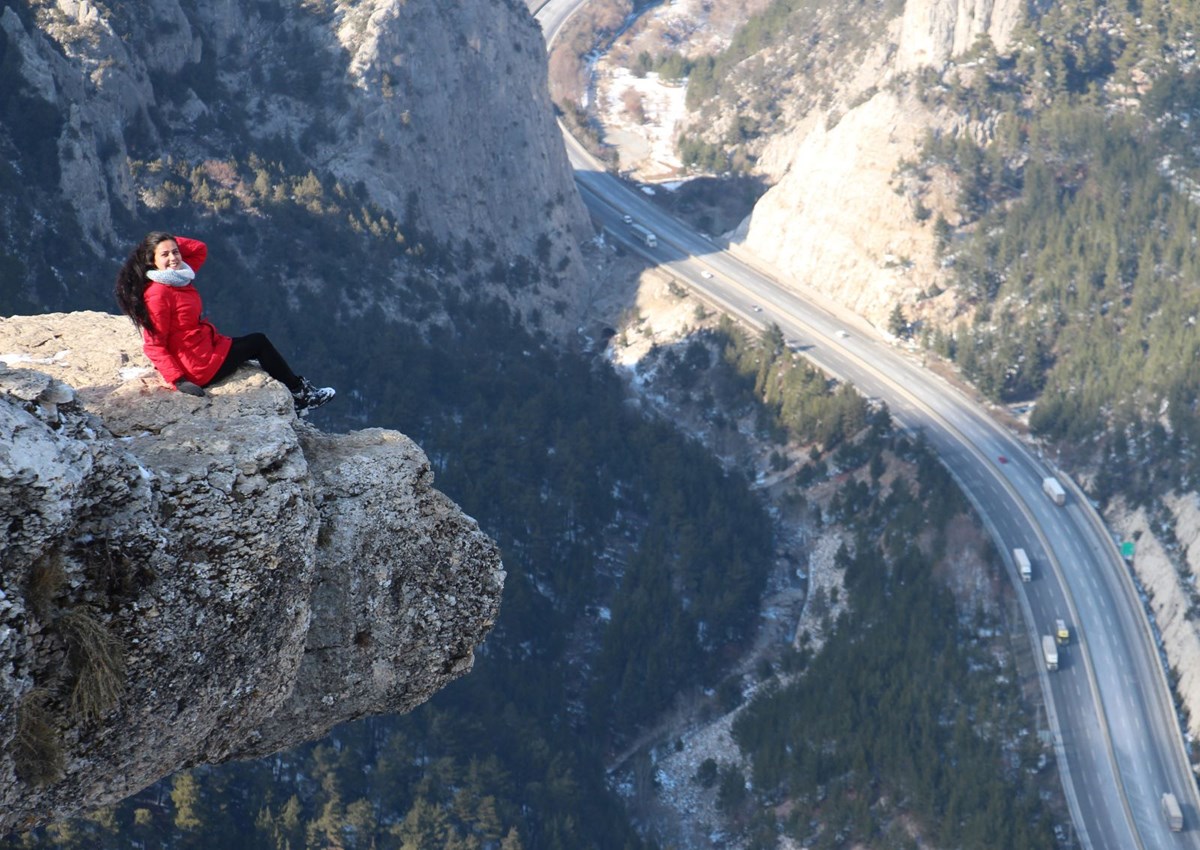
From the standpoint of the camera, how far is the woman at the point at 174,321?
683 inches

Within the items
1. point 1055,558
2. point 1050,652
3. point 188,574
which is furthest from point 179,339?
point 1055,558

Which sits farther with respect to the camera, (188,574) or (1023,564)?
(1023,564)

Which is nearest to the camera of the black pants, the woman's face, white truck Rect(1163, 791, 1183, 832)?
the woman's face

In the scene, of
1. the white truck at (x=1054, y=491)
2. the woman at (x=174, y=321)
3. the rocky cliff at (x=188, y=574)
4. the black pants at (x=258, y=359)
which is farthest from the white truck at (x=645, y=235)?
the woman at (x=174, y=321)

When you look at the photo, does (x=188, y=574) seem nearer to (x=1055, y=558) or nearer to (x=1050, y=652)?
(x=1050, y=652)

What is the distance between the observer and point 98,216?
77.6 metres

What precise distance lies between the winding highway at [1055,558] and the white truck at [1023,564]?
1.79 feet

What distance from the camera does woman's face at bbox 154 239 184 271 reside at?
17828mm

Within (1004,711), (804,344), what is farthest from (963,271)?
(1004,711)

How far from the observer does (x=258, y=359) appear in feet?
61.3

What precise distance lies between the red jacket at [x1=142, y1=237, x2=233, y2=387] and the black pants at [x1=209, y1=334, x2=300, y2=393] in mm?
201

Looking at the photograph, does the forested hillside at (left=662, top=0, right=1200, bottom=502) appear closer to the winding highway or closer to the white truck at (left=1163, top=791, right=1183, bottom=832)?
the winding highway

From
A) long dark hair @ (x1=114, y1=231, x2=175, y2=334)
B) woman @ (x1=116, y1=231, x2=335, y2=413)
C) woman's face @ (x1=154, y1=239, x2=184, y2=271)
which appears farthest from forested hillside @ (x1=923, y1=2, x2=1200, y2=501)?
long dark hair @ (x1=114, y1=231, x2=175, y2=334)

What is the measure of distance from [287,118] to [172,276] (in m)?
90.1
